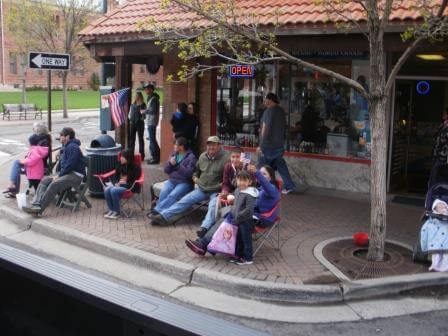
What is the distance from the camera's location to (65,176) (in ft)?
29.3

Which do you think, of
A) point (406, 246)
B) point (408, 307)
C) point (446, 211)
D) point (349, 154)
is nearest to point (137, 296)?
point (408, 307)

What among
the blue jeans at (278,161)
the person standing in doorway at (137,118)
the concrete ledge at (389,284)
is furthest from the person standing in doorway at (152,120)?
the concrete ledge at (389,284)

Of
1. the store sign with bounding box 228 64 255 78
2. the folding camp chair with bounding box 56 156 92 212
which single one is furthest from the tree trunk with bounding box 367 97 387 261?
the store sign with bounding box 228 64 255 78

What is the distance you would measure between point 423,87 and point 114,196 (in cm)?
612

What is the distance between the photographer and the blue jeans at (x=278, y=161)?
1027cm

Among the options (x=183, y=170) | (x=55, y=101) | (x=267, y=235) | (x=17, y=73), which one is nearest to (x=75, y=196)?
(x=183, y=170)

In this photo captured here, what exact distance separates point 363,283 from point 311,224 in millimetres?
2547

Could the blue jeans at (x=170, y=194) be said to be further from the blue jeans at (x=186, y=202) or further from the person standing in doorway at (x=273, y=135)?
the person standing in doorway at (x=273, y=135)

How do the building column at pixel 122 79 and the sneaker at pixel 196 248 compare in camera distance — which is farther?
the building column at pixel 122 79

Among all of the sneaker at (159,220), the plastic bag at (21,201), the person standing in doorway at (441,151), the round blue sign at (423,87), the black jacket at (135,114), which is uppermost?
the round blue sign at (423,87)

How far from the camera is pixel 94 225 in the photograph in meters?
8.24

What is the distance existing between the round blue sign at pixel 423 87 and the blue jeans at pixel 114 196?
19.4 ft

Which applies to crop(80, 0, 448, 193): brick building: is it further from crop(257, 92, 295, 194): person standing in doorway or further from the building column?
crop(257, 92, 295, 194): person standing in doorway

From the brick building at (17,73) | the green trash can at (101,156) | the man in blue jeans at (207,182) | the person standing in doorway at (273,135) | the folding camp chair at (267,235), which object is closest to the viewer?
the folding camp chair at (267,235)
